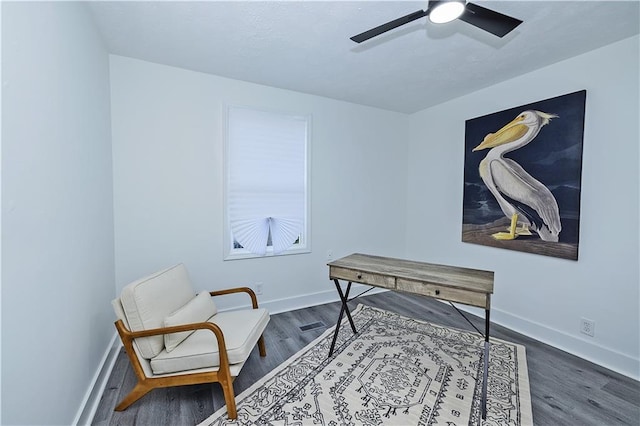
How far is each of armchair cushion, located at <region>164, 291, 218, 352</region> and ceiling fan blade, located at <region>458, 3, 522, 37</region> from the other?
245 cm

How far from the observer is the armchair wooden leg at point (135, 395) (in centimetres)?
177

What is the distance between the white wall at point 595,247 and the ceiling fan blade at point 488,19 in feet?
5.02

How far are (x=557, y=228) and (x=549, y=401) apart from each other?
1474 mm

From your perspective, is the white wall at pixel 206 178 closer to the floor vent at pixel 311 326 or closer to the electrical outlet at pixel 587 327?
the floor vent at pixel 311 326

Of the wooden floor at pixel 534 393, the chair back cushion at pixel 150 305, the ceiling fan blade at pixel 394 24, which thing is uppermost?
the ceiling fan blade at pixel 394 24

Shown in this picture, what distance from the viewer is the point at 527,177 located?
110 inches

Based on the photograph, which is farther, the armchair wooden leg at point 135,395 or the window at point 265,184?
the window at point 265,184

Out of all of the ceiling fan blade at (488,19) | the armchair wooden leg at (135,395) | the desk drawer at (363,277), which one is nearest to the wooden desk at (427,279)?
the desk drawer at (363,277)

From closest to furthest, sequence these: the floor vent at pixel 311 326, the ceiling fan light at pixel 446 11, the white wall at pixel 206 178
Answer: the ceiling fan light at pixel 446 11 < the white wall at pixel 206 178 < the floor vent at pixel 311 326

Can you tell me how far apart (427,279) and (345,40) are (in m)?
1.94

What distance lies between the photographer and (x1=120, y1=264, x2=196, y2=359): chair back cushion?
1768 millimetres

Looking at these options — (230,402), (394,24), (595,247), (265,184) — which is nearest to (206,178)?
(265,184)

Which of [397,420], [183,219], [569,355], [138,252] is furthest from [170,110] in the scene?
[569,355]

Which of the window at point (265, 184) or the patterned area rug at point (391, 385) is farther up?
the window at point (265, 184)
